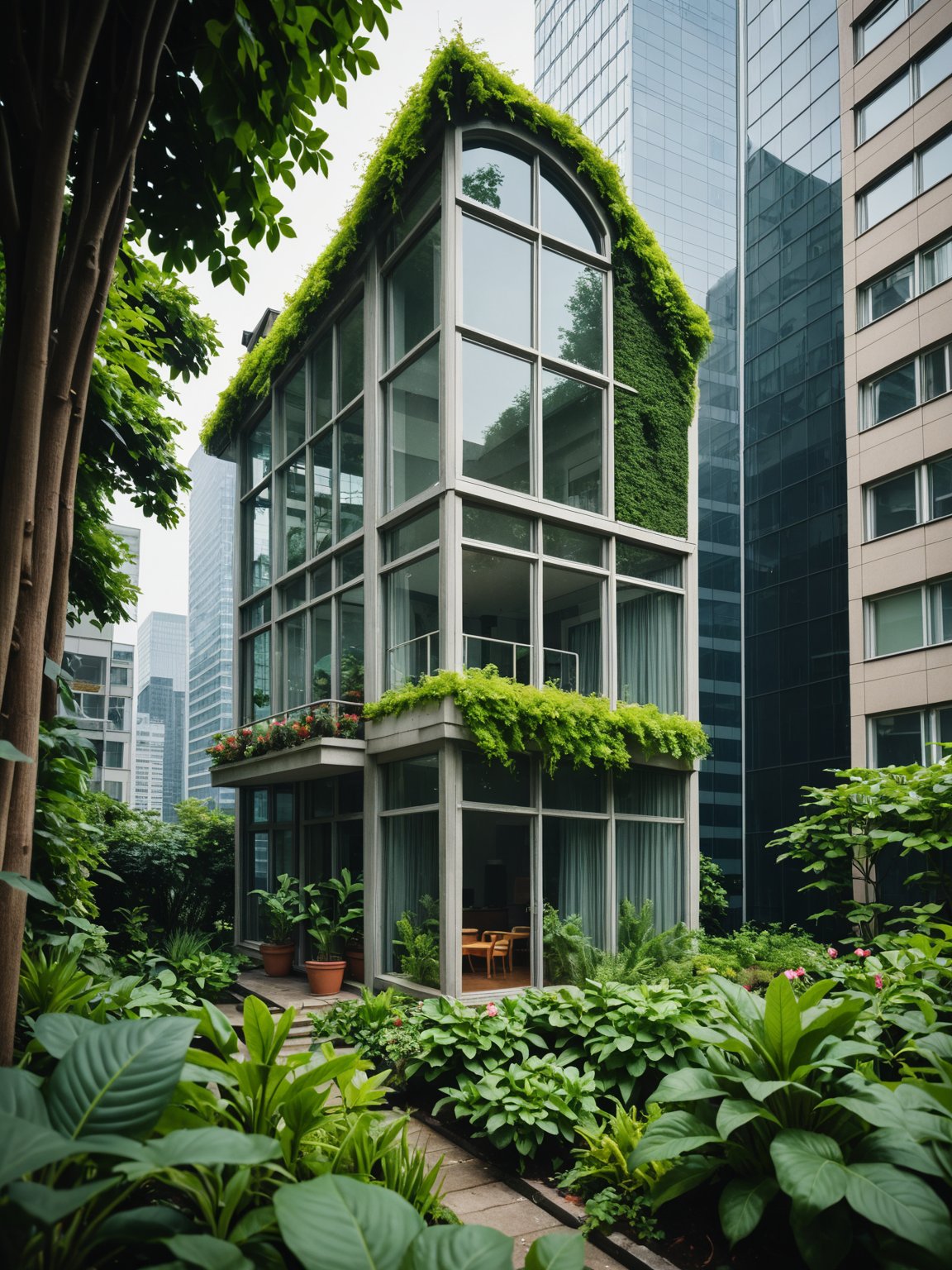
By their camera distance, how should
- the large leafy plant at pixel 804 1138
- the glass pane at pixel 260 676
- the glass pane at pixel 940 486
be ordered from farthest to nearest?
1. the glass pane at pixel 940 486
2. the glass pane at pixel 260 676
3. the large leafy plant at pixel 804 1138

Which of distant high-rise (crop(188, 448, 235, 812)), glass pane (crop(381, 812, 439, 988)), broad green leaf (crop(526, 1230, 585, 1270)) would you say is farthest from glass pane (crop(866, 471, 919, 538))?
distant high-rise (crop(188, 448, 235, 812))

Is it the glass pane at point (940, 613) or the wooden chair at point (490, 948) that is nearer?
the wooden chair at point (490, 948)

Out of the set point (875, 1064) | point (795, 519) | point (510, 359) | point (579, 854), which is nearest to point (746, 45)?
point (795, 519)

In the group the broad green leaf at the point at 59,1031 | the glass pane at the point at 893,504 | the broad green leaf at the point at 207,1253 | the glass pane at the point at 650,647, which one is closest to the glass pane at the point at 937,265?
the glass pane at the point at 893,504

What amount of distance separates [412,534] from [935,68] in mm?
15722

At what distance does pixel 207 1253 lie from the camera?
5.88ft

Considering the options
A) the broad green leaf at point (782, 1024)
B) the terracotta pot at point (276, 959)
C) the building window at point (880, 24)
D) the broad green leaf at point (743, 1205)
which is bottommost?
the terracotta pot at point (276, 959)

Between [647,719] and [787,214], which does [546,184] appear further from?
[787,214]

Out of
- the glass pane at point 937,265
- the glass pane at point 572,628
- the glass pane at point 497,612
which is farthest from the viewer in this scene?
the glass pane at point 937,265

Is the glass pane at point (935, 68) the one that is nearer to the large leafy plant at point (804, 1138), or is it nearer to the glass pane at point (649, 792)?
the glass pane at point (649, 792)

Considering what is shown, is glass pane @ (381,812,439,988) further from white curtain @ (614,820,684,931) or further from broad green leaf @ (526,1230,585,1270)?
broad green leaf @ (526,1230,585,1270)

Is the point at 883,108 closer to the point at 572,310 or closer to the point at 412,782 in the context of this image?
the point at 572,310

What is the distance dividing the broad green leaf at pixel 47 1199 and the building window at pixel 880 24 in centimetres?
2479

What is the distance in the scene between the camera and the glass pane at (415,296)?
1260 centimetres
